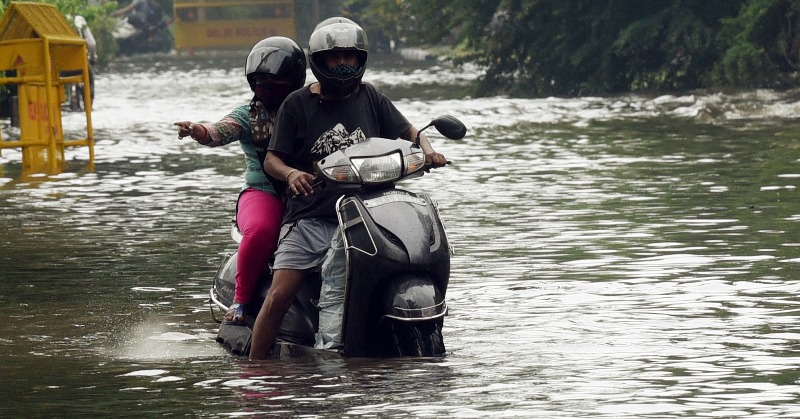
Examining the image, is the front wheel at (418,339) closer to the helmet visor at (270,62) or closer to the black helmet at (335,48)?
the black helmet at (335,48)

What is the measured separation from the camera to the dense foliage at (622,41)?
88.5ft

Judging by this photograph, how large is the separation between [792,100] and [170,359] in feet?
59.0

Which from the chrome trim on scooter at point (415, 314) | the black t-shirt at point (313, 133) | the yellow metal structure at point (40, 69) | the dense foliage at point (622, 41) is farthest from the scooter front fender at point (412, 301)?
the dense foliage at point (622, 41)

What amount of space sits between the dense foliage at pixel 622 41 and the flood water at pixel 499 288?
649 cm

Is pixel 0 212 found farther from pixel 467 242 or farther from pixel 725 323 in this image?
pixel 725 323

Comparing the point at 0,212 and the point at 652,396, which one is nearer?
the point at 652,396

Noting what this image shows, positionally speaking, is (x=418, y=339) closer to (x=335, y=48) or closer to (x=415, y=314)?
(x=415, y=314)

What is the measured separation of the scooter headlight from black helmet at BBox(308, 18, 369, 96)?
50 cm

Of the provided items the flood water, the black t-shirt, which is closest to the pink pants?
the black t-shirt

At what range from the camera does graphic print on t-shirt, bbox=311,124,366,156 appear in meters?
7.56

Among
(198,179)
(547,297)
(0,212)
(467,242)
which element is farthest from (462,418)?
(198,179)

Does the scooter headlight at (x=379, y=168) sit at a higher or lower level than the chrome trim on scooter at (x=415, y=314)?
higher

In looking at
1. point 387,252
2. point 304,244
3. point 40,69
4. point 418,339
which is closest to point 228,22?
point 40,69

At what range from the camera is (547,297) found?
30.3ft
